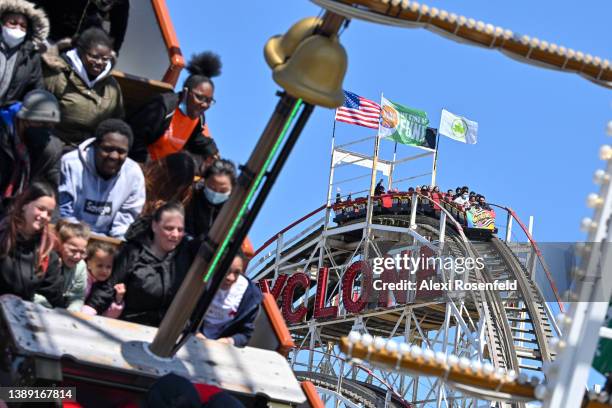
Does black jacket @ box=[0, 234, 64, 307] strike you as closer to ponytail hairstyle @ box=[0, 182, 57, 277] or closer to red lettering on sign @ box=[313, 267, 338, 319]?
ponytail hairstyle @ box=[0, 182, 57, 277]

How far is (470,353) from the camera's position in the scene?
21.7 m

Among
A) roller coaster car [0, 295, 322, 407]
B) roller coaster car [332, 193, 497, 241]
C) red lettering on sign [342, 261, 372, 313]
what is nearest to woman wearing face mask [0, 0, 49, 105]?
roller coaster car [0, 295, 322, 407]

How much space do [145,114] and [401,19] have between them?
3371 millimetres

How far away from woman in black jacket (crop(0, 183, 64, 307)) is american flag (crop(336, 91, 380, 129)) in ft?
74.0

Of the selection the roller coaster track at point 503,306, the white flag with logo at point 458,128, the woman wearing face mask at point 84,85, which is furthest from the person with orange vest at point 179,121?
the white flag with logo at point 458,128

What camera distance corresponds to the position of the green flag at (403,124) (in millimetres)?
27438

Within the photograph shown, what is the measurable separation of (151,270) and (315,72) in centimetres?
168

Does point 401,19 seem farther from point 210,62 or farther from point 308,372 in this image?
point 308,372

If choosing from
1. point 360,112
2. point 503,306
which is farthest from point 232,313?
point 360,112

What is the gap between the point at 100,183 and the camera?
5500mm

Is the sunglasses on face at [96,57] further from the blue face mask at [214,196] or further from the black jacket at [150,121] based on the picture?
the blue face mask at [214,196]

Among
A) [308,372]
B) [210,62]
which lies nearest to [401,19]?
[210,62]

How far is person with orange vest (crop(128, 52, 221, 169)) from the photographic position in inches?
256

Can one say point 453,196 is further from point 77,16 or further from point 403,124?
point 77,16
